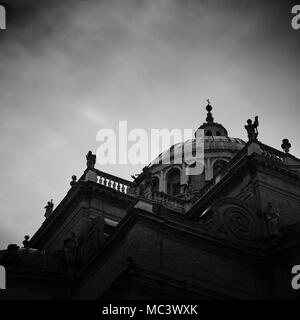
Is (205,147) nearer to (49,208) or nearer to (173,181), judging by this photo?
(173,181)

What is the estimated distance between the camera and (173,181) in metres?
48.0

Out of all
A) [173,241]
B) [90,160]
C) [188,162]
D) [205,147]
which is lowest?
[173,241]

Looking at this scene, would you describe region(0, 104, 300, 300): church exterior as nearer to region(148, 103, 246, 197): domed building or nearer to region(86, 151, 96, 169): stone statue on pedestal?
region(86, 151, 96, 169): stone statue on pedestal

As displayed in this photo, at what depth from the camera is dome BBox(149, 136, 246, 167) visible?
48469 mm

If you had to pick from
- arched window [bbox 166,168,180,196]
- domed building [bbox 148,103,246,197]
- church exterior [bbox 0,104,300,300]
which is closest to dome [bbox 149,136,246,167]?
domed building [bbox 148,103,246,197]

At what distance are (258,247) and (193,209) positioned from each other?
26.9ft

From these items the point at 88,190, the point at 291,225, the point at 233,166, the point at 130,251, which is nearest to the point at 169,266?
the point at 130,251

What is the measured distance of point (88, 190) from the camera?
34.5 m

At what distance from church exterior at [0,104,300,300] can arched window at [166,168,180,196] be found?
8.86 m

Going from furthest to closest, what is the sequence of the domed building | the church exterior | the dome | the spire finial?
the spire finial
the dome
the domed building
the church exterior

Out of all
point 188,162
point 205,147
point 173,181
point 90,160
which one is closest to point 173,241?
point 90,160

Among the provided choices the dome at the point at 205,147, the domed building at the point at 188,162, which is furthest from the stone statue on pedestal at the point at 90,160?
the dome at the point at 205,147

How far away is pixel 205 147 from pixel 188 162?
2.02 m

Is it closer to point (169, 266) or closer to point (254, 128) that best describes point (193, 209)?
point (254, 128)
